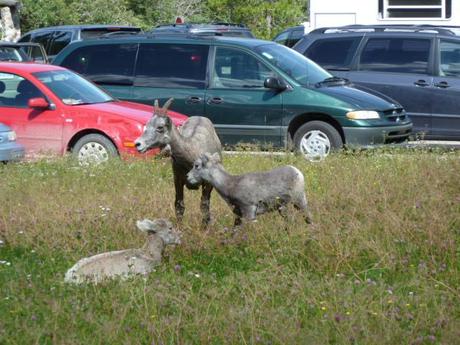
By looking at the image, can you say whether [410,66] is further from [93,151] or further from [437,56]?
[93,151]

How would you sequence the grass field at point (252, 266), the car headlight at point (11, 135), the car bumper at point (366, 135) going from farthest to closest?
the car bumper at point (366, 135)
the car headlight at point (11, 135)
the grass field at point (252, 266)

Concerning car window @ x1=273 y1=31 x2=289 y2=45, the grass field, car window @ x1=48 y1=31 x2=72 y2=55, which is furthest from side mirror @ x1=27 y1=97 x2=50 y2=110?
car window @ x1=273 y1=31 x2=289 y2=45

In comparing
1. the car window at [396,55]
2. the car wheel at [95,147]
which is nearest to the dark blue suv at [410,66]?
the car window at [396,55]

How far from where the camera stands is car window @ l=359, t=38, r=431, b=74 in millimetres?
16703

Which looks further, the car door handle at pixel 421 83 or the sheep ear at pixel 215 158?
the car door handle at pixel 421 83

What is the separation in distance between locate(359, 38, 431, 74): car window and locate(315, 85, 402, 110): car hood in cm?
147

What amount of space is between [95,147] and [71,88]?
1.20 m

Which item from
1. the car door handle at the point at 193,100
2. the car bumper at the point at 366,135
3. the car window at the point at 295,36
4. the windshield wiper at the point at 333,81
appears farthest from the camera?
the car window at the point at 295,36

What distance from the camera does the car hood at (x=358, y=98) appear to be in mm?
14883

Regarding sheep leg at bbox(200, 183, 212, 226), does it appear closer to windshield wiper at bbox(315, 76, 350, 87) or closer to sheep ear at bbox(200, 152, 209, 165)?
sheep ear at bbox(200, 152, 209, 165)

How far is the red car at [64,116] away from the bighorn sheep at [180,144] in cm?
397

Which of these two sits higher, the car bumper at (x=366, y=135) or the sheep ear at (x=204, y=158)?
the sheep ear at (x=204, y=158)

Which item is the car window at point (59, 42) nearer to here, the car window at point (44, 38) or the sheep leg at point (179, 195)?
the car window at point (44, 38)

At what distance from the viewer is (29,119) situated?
14336mm
